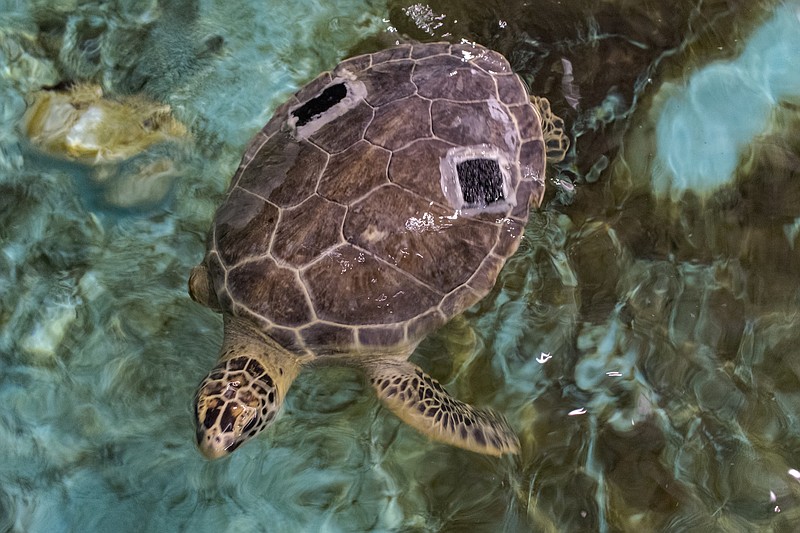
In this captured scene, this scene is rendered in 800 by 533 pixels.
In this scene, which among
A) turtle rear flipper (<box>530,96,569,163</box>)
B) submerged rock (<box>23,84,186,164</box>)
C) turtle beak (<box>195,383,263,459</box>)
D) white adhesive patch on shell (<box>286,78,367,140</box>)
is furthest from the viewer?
submerged rock (<box>23,84,186,164</box>)

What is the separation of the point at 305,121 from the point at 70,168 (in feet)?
5.65

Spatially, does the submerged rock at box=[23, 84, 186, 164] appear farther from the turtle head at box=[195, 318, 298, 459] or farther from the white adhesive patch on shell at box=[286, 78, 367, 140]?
the turtle head at box=[195, 318, 298, 459]

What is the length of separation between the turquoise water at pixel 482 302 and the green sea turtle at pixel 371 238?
0.39m

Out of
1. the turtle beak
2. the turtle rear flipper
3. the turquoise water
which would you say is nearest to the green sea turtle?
the turtle beak

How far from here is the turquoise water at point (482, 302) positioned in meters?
3.29

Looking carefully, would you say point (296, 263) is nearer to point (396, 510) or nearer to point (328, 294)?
point (328, 294)

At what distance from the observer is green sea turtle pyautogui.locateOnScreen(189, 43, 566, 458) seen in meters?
2.94

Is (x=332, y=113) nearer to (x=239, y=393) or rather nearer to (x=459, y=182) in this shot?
(x=459, y=182)

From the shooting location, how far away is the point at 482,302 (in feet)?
11.9

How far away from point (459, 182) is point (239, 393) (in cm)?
145

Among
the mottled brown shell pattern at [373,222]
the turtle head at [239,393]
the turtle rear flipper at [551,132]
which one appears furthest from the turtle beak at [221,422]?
the turtle rear flipper at [551,132]

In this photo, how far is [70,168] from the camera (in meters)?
4.00

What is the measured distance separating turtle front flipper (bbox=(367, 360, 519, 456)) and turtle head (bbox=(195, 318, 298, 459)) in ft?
1.54

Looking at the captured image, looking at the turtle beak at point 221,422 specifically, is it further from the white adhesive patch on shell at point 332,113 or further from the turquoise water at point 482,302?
the white adhesive patch on shell at point 332,113
